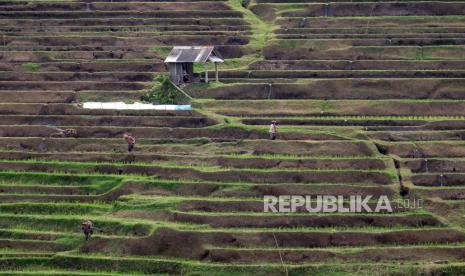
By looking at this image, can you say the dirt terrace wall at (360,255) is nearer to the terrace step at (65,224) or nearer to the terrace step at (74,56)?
the terrace step at (65,224)

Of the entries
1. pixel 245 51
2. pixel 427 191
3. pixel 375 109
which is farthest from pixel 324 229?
pixel 245 51

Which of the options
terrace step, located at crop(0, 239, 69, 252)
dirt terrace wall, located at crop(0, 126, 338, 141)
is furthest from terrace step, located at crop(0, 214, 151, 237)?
dirt terrace wall, located at crop(0, 126, 338, 141)

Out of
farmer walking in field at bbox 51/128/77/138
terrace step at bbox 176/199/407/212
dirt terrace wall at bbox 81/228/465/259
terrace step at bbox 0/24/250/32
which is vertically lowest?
Answer: dirt terrace wall at bbox 81/228/465/259

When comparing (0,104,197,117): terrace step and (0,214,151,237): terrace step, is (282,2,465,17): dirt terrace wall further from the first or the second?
(0,214,151,237): terrace step

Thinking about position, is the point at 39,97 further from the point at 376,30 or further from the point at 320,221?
the point at 376,30

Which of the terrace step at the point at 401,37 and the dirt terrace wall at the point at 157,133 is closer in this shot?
the dirt terrace wall at the point at 157,133

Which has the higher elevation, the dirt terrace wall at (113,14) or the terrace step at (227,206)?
the dirt terrace wall at (113,14)

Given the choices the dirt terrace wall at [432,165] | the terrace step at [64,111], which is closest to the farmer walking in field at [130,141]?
the terrace step at [64,111]
